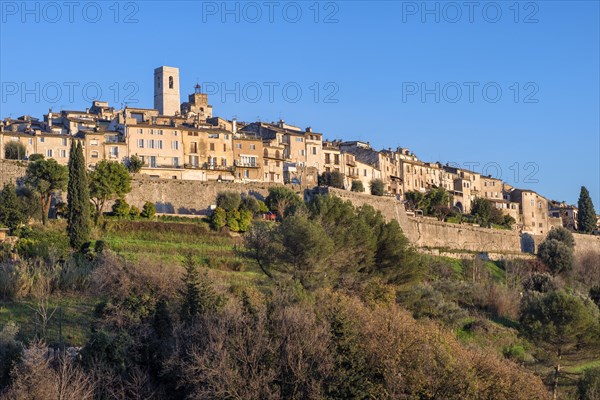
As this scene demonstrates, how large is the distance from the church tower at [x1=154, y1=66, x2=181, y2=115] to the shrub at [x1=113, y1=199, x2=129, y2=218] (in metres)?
34.5

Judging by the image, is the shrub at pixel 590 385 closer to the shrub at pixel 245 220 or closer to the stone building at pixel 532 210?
the shrub at pixel 245 220

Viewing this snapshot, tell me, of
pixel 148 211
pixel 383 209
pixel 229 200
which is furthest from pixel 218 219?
pixel 383 209


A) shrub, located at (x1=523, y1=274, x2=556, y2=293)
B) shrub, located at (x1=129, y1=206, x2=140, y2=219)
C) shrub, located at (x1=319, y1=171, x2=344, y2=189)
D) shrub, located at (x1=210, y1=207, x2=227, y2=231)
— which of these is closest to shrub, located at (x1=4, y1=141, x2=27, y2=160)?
shrub, located at (x1=129, y1=206, x2=140, y2=219)

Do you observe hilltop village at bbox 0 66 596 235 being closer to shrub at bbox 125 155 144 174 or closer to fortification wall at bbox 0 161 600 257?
shrub at bbox 125 155 144 174

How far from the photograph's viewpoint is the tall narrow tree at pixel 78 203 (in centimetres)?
4466

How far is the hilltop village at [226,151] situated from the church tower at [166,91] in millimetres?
89

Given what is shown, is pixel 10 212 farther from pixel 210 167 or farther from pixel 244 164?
pixel 244 164

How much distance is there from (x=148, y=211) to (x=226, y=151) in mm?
15008

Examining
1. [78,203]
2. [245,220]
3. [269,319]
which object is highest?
[78,203]

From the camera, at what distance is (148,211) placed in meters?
→ 52.8

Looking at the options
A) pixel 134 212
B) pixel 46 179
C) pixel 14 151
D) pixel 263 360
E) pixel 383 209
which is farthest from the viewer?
pixel 383 209

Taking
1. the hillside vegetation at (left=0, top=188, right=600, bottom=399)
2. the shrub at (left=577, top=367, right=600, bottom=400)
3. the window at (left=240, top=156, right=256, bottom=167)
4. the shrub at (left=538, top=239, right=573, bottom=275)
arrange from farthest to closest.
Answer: the window at (left=240, top=156, right=256, bottom=167) < the shrub at (left=538, top=239, right=573, bottom=275) < the shrub at (left=577, top=367, right=600, bottom=400) < the hillside vegetation at (left=0, top=188, right=600, bottom=399)

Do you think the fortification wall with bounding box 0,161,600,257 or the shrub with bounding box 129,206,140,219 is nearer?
the shrub with bounding box 129,206,140,219

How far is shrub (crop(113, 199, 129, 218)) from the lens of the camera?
51656 mm
